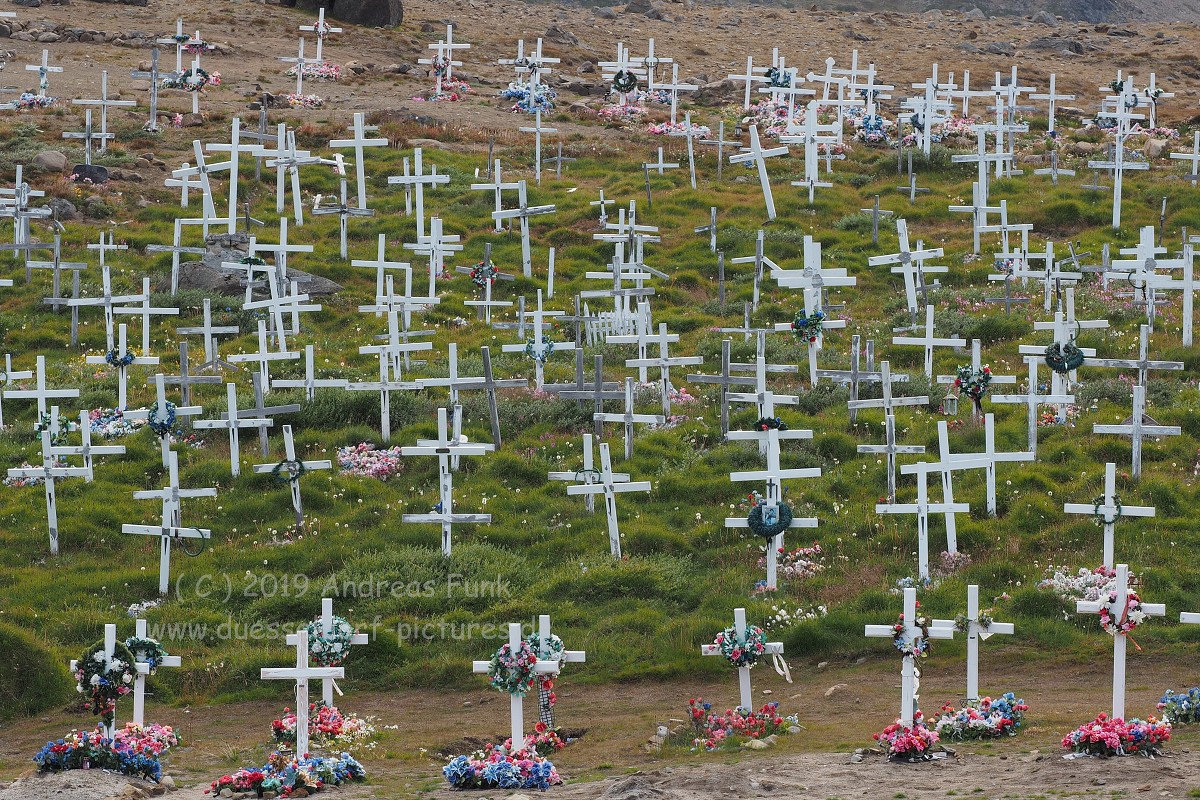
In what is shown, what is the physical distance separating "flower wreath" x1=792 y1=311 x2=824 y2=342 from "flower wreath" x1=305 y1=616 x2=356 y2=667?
36.0ft

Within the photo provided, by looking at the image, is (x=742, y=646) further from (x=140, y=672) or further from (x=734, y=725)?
(x=140, y=672)

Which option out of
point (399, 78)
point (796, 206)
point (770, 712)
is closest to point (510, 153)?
point (796, 206)

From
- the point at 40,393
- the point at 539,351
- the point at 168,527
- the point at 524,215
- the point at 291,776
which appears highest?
the point at 524,215

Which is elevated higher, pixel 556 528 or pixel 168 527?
pixel 168 527

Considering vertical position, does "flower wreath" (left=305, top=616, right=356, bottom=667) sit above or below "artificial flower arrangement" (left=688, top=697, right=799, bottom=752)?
above

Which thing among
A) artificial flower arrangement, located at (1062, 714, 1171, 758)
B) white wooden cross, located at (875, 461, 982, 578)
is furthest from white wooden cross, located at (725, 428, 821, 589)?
artificial flower arrangement, located at (1062, 714, 1171, 758)

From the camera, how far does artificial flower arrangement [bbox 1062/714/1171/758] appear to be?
12.9 m

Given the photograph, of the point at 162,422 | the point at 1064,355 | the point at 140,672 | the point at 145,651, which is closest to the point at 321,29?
the point at 162,422

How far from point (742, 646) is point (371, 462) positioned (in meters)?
9.91

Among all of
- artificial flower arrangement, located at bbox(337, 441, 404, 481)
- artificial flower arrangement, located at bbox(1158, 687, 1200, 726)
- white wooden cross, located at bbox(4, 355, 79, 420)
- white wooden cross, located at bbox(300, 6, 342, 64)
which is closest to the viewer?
artificial flower arrangement, located at bbox(1158, 687, 1200, 726)

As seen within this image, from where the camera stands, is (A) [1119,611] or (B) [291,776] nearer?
(B) [291,776]

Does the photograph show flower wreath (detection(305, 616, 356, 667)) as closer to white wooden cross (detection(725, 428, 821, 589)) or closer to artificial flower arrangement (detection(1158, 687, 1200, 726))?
white wooden cross (detection(725, 428, 821, 589))

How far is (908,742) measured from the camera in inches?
524

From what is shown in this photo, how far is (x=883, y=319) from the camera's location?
96.4 feet
